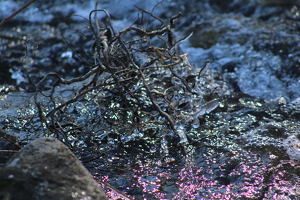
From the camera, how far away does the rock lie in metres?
1.63

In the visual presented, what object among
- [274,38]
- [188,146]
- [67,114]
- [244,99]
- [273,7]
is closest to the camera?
[188,146]

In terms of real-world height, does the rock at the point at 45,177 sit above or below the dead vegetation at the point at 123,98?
below

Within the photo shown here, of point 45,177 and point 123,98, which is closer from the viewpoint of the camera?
point 45,177

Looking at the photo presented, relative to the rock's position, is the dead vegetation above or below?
above

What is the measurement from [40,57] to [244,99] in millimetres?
3605

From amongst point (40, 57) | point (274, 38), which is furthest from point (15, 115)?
point (274, 38)

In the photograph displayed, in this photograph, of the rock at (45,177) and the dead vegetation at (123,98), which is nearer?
the rock at (45,177)

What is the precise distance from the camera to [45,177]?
1716 mm

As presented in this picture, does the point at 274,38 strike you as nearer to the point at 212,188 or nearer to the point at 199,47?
the point at 199,47

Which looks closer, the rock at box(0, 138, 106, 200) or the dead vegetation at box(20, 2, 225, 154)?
the rock at box(0, 138, 106, 200)

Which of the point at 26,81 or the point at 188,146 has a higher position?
the point at 26,81

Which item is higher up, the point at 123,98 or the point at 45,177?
the point at 123,98

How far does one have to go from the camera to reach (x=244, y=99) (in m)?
3.80

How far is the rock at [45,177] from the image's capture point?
5.35ft
